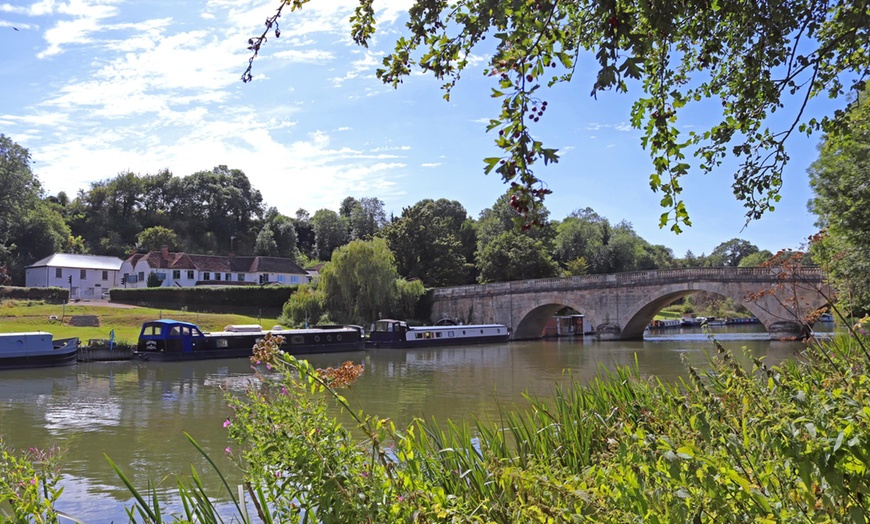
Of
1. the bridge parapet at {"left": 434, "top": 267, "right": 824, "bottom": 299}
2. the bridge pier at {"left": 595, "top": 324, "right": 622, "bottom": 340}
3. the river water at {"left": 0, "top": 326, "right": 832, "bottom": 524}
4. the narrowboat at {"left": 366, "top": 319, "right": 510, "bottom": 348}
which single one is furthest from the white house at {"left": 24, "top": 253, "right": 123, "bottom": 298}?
the bridge pier at {"left": 595, "top": 324, "right": 622, "bottom": 340}

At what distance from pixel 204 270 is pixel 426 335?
32265 mm

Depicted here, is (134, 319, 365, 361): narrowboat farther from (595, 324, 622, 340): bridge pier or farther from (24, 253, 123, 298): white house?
(24, 253, 123, 298): white house

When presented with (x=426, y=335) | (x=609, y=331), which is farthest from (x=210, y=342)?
(x=609, y=331)

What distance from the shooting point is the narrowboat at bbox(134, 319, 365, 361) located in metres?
28.0

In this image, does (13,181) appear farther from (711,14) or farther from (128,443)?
(711,14)

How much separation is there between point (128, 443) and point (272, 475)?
10.4 m

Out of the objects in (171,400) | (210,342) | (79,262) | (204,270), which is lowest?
(171,400)

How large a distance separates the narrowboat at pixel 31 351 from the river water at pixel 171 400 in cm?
68

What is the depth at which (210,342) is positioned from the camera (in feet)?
96.1

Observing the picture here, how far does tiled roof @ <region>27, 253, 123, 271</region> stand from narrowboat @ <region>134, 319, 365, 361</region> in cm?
3233

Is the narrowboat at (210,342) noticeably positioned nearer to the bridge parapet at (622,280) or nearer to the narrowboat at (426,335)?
the narrowboat at (426,335)

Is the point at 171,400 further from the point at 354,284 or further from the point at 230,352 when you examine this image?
the point at 354,284

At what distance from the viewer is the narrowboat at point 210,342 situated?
2803 centimetres

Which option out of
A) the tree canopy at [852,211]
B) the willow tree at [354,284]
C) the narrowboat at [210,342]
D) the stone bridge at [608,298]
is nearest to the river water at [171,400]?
the narrowboat at [210,342]
